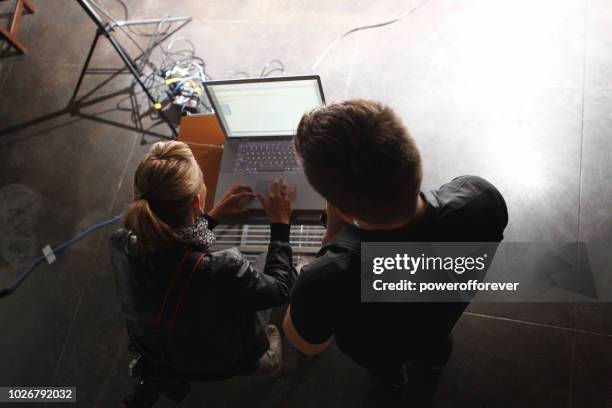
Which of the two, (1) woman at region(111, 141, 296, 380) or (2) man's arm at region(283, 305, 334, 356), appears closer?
(1) woman at region(111, 141, 296, 380)

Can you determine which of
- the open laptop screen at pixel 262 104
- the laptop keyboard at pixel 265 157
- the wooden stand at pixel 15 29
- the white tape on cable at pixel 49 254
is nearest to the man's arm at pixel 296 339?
the laptop keyboard at pixel 265 157

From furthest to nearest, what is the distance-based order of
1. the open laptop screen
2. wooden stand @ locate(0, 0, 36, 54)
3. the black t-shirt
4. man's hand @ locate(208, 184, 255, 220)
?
1. wooden stand @ locate(0, 0, 36, 54)
2. man's hand @ locate(208, 184, 255, 220)
3. the open laptop screen
4. the black t-shirt

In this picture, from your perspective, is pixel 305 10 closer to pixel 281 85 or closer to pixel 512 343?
pixel 281 85

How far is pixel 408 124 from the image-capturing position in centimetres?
247

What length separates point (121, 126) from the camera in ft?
9.07

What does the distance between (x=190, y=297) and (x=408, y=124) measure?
1.73 metres

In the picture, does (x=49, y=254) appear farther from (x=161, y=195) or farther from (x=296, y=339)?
(x=296, y=339)

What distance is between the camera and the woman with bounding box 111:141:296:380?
3.83 feet

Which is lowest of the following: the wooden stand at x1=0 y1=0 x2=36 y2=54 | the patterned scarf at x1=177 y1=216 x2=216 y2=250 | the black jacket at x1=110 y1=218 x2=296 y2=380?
the black jacket at x1=110 y1=218 x2=296 y2=380

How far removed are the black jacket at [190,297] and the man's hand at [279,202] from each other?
136 mm

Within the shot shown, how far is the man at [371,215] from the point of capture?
0.81 m

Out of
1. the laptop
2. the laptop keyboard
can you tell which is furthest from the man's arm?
Answer: the laptop keyboard

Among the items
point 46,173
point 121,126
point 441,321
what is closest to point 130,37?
point 121,126

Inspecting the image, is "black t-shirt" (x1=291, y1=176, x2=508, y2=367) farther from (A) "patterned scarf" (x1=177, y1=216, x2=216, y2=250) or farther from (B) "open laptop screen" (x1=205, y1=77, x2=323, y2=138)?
(B) "open laptop screen" (x1=205, y1=77, x2=323, y2=138)
